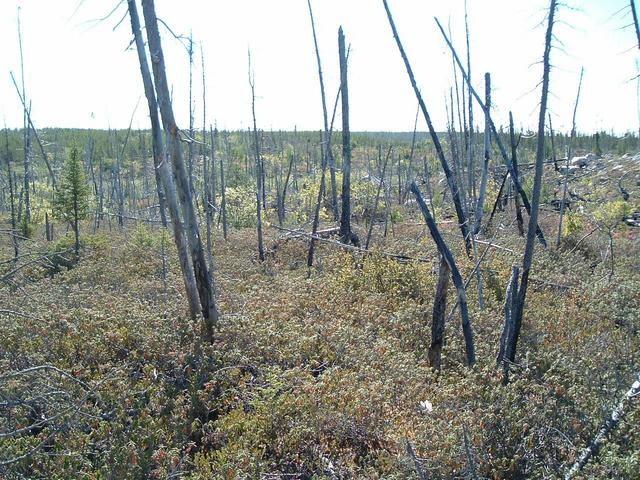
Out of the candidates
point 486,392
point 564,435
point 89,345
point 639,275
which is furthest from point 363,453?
point 639,275

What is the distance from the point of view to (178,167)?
700cm

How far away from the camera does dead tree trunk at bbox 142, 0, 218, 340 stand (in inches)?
265

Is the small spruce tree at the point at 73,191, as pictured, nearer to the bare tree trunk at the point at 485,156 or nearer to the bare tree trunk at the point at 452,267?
the bare tree trunk at the point at 485,156

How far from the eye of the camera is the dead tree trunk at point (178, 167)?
6742 mm

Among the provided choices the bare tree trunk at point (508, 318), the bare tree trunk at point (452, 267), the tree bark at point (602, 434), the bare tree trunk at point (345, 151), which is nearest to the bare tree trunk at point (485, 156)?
the bare tree trunk at point (508, 318)

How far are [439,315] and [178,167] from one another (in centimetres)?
392

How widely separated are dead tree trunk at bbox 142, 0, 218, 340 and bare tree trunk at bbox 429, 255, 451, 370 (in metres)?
2.93

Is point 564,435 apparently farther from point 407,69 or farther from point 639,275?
point 639,275

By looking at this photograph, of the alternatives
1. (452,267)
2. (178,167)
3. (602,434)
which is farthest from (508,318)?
(178,167)

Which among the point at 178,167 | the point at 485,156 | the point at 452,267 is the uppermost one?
the point at 485,156

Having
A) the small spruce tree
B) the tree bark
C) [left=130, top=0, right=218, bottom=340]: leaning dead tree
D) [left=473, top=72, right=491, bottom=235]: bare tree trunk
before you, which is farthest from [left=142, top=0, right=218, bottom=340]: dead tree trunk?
the small spruce tree

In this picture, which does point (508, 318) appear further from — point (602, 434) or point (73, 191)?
point (73, 191)

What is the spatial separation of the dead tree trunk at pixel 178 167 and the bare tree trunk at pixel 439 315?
293 centimetres

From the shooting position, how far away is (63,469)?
13.9ft
